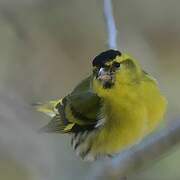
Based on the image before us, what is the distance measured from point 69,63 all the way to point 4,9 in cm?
65

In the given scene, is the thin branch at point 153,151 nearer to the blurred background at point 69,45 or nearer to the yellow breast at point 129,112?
the yellow breast at point 129,112

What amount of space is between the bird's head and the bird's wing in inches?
7.3

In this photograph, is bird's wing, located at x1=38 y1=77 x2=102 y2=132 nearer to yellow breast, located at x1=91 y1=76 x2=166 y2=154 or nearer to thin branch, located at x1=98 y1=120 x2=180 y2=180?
yellow breast, located at x1=91 y1=76 x2=166 y2=154

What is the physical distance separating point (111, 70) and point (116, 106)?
0.18 m

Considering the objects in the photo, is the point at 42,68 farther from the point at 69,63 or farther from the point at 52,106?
the point at 52,106

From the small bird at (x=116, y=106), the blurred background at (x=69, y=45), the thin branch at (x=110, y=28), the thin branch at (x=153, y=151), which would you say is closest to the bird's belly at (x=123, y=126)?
the small bird at (x=116, y=106)

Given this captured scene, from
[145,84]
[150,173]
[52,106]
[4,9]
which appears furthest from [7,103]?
[4,9]

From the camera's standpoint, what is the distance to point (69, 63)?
13.2 feet

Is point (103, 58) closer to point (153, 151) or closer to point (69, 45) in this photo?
point (153, 151)

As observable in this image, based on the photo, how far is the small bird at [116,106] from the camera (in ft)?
7.34

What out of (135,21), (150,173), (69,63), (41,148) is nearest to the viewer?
(41,148)

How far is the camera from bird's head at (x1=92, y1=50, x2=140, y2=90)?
2205mm

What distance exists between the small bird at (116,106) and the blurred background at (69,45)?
2.81 feet

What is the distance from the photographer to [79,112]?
2586 millimetres
